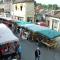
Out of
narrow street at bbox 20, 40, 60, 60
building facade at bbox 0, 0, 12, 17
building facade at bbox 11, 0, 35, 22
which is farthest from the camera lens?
building facade at bbox 0, 0, 12, 17

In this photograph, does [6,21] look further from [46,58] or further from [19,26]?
[46,58]

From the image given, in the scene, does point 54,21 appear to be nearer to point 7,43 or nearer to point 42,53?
point 42,53

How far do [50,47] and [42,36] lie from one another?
2493 mm

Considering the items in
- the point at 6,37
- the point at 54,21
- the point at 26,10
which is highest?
the point at 26,10

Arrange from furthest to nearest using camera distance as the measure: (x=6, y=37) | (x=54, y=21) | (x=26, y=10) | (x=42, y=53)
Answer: (x=26, y=10) → (x=54, y=21) → (x=42, y=53) → (x=6, y=37)

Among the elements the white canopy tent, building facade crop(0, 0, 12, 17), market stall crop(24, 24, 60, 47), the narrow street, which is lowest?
the narrow street

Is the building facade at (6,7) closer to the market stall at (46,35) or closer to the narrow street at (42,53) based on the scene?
the market stall at (46,35)

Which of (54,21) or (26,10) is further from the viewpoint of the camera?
(26,10)

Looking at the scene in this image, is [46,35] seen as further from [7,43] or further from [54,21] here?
[54,21]

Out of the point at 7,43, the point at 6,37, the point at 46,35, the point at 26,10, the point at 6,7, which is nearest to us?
the point at 7,43

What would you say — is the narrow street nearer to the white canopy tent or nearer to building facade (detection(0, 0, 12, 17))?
the white canopy tent

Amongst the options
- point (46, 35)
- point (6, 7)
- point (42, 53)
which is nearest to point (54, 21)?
point (46, 35)

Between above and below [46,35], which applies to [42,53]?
below

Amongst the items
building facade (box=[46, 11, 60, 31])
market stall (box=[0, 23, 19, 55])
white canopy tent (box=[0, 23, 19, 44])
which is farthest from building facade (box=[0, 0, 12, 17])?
market stall (box=[0, 23, 19, 55])
